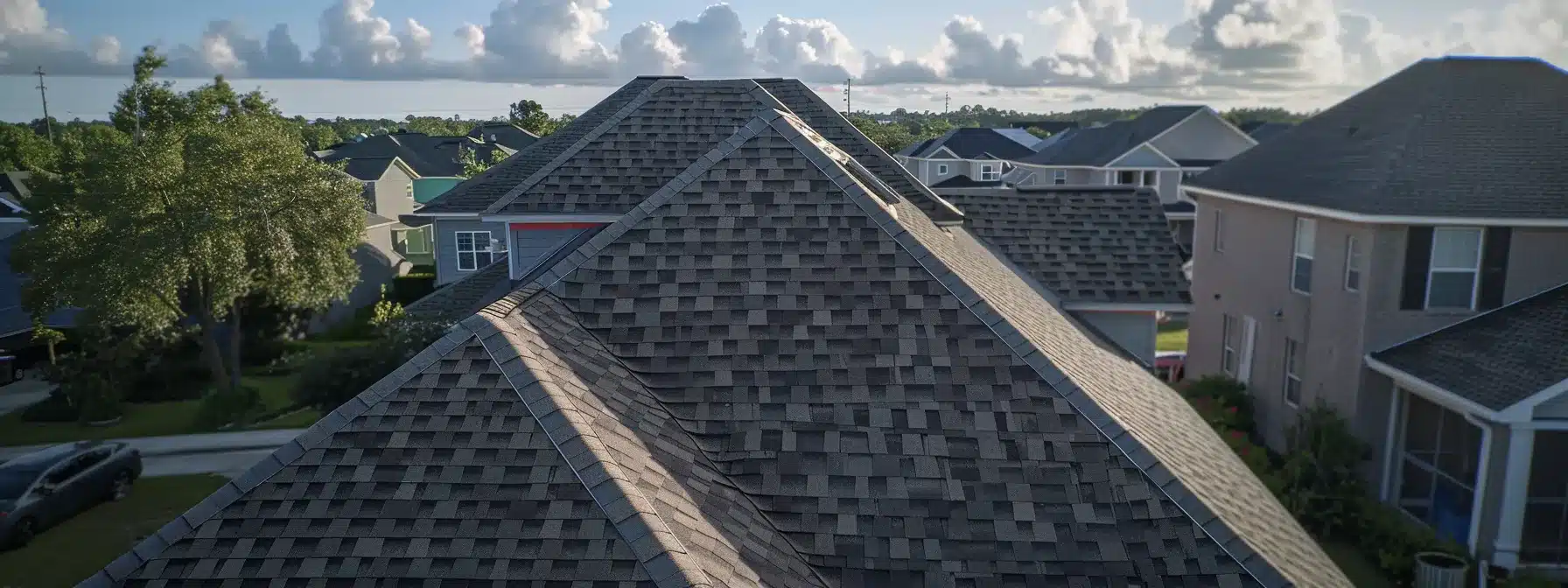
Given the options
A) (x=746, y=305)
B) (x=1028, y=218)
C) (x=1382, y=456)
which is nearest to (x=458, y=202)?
(x=1028, y=218)

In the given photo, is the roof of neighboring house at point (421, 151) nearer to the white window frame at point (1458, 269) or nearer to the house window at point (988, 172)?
the house window at point (988, 172)

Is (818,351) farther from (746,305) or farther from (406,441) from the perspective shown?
(406,441)

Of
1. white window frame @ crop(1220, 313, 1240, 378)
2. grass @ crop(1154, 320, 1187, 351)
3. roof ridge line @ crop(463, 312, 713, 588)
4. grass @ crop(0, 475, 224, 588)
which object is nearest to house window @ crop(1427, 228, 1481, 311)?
white window frame @ crop(1220, 313, 1240, 378)

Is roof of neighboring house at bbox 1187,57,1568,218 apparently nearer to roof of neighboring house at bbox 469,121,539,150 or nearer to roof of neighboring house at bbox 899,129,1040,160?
roof of neighboring house at bbox 899,129,1040,160

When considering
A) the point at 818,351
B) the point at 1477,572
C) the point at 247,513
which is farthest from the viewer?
the point at 1477,572

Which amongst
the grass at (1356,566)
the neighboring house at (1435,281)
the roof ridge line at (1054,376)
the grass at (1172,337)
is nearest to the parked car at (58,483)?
the roof ridge line at (1054,376)

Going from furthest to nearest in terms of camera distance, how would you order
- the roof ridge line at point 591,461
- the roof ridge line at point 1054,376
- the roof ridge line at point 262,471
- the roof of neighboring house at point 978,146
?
1. the roof of neighboring house at point 978,146
2. the roof ridge line at point 1054,376
3. the roof ridge line at point 262,471
4. the roof ridge line at point 591,461
